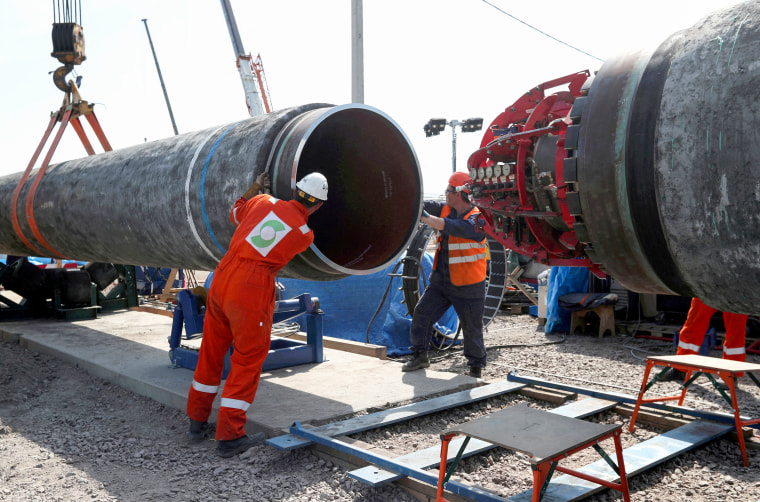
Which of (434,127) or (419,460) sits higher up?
(434,127)

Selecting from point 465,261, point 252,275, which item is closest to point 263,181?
point 252,275

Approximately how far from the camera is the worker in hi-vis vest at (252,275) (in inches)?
134

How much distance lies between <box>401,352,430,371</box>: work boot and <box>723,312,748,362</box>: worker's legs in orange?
2.42 metres

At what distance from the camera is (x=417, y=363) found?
17.5 ft

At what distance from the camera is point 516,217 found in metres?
2.27

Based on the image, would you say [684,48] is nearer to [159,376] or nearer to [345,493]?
[345,493]

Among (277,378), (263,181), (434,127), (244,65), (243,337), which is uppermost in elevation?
(244,65)

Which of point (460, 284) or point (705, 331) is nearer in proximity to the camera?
point (705, 331)

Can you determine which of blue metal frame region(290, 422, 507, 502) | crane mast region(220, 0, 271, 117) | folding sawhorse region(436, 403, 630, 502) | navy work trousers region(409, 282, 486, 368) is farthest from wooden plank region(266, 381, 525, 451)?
crane mast region(220, 0, 271, 117)

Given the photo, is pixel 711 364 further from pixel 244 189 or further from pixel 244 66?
pixel 244 66

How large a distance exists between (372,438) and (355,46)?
619 centimetres

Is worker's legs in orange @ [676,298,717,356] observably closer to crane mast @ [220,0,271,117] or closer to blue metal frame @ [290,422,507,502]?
blue metal frame @ [290,422,507,502]

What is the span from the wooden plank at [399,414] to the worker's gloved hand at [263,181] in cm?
148

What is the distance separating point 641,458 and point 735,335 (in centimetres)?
200
